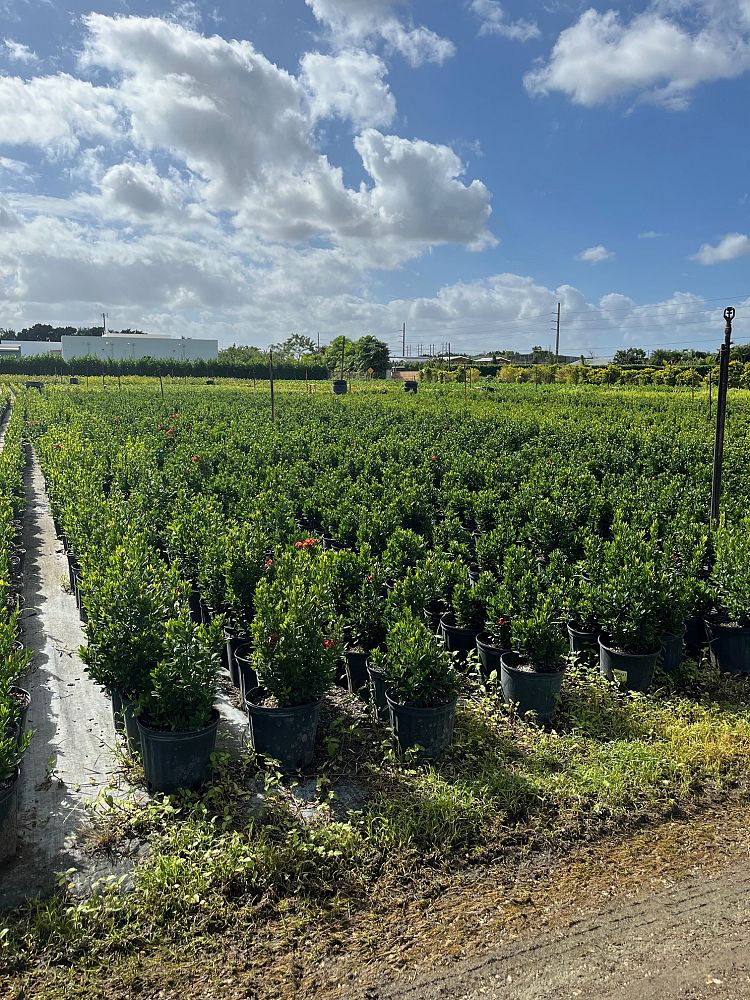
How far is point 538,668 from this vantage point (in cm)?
632

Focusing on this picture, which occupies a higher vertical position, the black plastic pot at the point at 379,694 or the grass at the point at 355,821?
the black plastic pot at the point at 379,694

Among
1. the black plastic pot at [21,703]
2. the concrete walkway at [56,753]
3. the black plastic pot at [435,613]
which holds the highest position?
the black plastic pot at [435,613]

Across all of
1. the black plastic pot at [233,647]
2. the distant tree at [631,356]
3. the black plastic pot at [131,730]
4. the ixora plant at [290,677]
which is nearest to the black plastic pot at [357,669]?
the ixora plant at [290,677]

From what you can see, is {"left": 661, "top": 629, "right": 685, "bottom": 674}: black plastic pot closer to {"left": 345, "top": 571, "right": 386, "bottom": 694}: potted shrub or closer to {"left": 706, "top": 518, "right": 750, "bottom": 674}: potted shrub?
{"left": 706, "top": 518, "right": 750, "bottom": 674}: potted shrub

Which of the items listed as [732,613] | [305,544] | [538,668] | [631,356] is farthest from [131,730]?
[631,356]

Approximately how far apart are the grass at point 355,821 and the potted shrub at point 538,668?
0.64 feet

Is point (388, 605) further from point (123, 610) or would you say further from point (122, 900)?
point (122, 900)

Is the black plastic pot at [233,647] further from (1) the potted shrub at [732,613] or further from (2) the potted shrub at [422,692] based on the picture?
(1) the potted shrub at [732,613]

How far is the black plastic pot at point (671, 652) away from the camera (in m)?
6.92

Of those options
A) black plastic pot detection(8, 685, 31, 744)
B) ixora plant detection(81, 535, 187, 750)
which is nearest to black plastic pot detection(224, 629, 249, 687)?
ixora plant detection(81, 535, 187, 750)

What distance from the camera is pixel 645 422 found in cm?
2327

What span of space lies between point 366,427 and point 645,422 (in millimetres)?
9988

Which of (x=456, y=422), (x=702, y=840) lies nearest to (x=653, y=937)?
(x=702, y=840)

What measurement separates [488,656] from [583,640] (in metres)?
1.19
